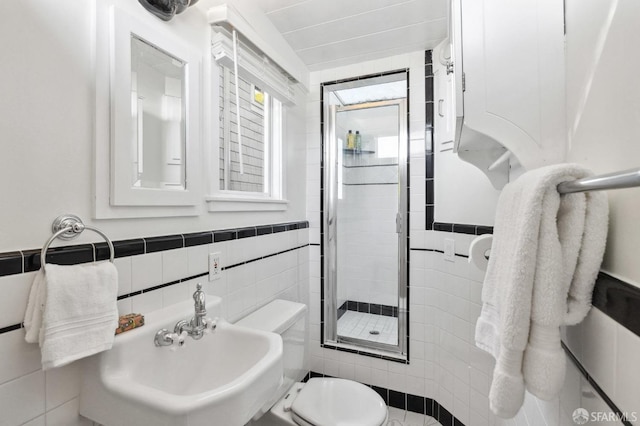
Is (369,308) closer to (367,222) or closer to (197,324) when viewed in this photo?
(367,222)

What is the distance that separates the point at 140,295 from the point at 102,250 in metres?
0.21

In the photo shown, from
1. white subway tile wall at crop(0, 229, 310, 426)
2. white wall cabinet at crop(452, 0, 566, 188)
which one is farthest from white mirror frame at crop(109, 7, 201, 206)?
white wall cabinet at crop(452, 0, 566, 188)

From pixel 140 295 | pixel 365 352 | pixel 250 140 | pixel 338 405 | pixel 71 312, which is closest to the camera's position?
pixel 71 312

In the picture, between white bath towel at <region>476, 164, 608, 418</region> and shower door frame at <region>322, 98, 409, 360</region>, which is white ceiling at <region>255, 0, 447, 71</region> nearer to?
shower door frame at <region>322, 98, 409, 360</region>

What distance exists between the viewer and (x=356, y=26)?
1726 millimetres

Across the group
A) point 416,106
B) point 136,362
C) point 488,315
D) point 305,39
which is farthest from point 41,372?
point 416,106

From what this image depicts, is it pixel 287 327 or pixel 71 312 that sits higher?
pixel 71 312

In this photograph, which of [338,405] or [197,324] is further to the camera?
[338,405]

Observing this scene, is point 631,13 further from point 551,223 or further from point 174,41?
point 174,41

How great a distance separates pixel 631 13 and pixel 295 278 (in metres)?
1.91

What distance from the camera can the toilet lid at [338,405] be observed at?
55.6 inches

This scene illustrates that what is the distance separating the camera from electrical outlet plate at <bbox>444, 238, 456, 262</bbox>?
5.68 feet

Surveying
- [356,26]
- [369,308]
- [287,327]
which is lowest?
[369,308]

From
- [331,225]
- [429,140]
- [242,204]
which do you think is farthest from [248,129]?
[429,140]
